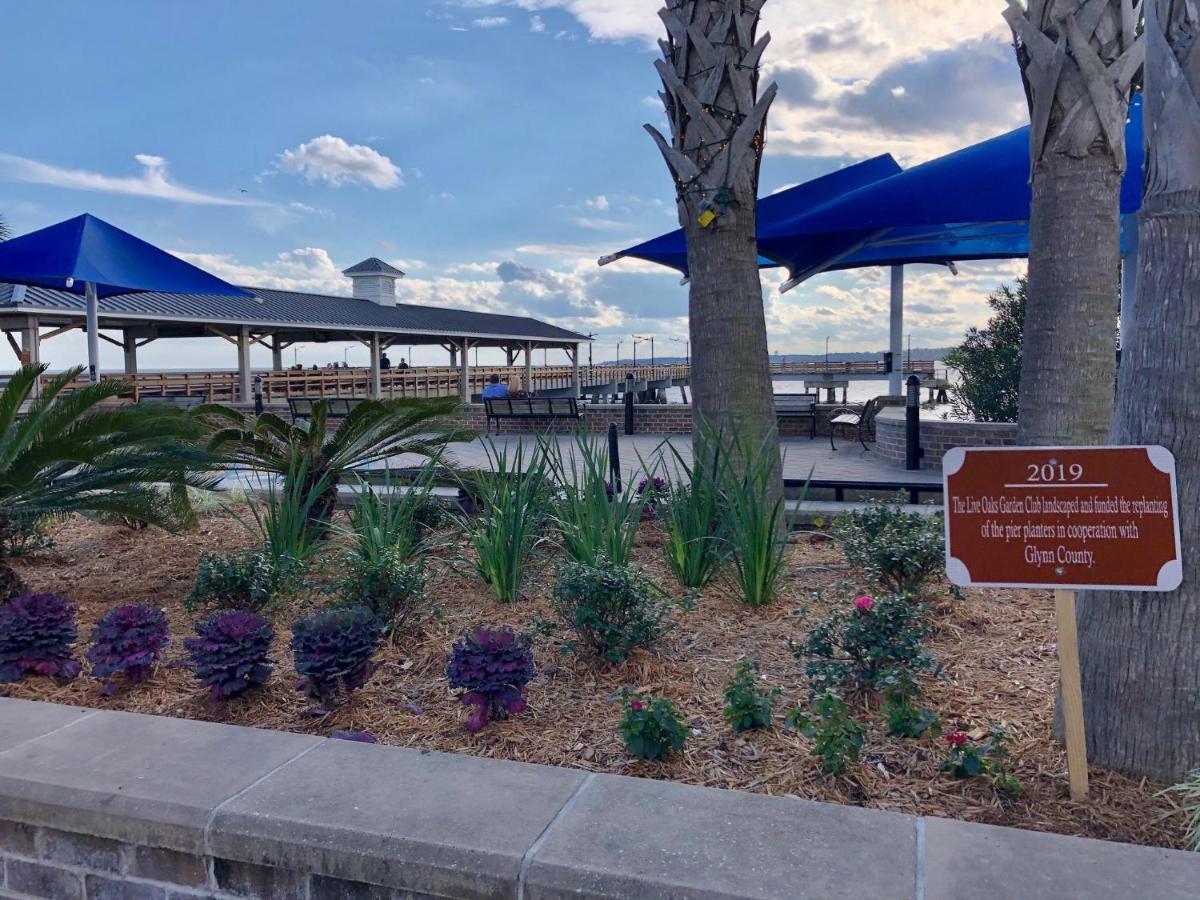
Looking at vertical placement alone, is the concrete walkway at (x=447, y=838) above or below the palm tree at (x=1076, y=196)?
below

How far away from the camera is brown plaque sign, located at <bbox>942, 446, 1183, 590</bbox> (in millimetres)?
A: 2402

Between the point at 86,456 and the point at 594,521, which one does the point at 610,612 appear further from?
the point at 86,456

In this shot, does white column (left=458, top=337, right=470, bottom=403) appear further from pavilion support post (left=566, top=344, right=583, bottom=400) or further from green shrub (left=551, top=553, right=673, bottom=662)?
green shrub (left=551, top=553, right=673, bottom=662)

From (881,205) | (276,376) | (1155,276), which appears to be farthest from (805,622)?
(276,376)

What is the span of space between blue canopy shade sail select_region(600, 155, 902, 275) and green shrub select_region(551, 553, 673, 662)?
6.52 metres

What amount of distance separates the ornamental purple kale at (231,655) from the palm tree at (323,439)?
2.06 meters

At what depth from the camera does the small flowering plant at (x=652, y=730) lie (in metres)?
2.72

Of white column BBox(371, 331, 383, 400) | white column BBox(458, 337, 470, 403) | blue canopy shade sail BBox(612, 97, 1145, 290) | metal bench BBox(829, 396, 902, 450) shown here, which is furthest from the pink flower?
white column BBox(458, 337, 470, 403)

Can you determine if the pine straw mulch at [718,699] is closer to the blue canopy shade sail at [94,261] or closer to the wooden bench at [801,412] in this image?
the blue canopy shade sail at [94,261]

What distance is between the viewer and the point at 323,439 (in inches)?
227

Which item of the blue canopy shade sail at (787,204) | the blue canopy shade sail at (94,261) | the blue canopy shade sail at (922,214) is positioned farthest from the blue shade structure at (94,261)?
the blue canopy shade sail at (922,214)

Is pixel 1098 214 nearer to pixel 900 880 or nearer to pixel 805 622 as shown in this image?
pixel 805 622

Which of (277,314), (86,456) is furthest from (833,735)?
(277,314)

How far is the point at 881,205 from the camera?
27.7 ft
